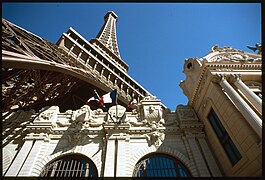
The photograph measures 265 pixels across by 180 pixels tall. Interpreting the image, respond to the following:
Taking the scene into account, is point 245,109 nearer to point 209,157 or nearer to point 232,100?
point 232,100

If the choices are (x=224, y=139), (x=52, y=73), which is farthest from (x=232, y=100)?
(x=52, y=73)

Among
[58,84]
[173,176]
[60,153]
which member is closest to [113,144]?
[60,153]

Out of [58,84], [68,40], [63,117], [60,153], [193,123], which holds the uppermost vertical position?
[68,40]

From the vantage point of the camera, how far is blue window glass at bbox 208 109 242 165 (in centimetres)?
901

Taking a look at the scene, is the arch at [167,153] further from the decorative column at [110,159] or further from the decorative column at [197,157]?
the decorative column at [110,159]

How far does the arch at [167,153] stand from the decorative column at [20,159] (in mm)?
6887

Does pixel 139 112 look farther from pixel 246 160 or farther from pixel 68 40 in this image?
pixel 68 40

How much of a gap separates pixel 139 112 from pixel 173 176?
5.94 metres

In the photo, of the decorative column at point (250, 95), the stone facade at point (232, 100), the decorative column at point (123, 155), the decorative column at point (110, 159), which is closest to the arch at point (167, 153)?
the decorative column at point (123, 155)

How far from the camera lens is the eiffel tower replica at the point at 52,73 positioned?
36.8 ft

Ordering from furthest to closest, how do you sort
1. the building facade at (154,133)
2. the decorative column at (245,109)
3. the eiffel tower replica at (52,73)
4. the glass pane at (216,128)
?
the eiffel tower replica at (52,73), the glass pane at (216,128), the building facade at (154,133), the decorative column at (245,109)

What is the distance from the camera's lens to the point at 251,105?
9.22 metres

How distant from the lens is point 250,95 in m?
9.16

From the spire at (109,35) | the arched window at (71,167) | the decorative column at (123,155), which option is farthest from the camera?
the spire at (109,35)
